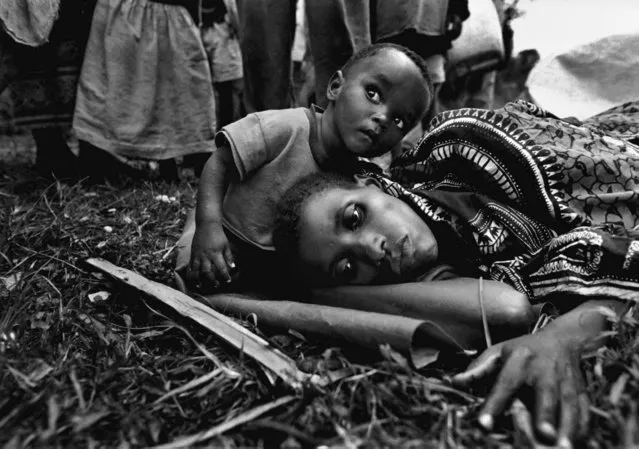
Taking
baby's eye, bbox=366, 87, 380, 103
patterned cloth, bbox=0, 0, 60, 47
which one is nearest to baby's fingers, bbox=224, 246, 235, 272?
baby's eye, bbox=366, 87, 380, 103

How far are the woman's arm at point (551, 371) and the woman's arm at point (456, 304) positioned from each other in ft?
0.38

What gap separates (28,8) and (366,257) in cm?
258

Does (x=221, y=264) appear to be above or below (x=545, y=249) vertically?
below

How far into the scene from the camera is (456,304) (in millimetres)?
1449

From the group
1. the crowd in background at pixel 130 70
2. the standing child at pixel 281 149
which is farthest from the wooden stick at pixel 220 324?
the crowd in background at pixel 130 70

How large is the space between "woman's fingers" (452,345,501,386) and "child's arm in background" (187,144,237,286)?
0.82 m

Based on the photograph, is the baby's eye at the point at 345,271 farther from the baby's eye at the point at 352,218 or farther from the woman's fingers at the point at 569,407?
the woman's fingers at the point at 569,407

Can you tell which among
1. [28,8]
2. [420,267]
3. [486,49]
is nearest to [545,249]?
[420,267]

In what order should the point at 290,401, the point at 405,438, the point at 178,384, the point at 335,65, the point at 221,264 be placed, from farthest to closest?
1. the point at 335,65
2. the point at 221,264
3. the point at 178,384
4. the point at 290,401
5. the point at 405,438

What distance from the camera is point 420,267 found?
161 cm

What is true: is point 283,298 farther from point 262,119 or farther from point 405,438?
point 405,438

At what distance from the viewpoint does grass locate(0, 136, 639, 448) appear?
0.99 meters

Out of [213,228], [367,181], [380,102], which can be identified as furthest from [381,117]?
[213,228]

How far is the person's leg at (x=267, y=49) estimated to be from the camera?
8.79ft
